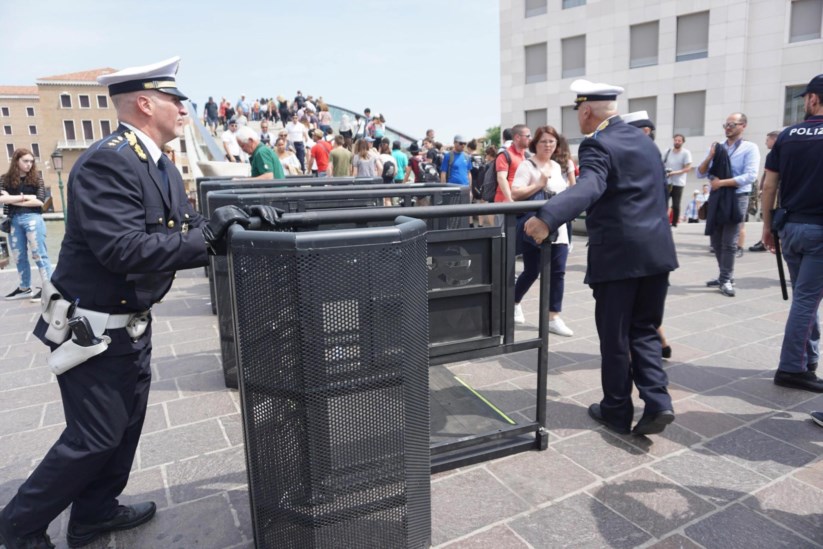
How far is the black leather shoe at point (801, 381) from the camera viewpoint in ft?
12.1

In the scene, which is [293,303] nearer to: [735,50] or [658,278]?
[658,278]

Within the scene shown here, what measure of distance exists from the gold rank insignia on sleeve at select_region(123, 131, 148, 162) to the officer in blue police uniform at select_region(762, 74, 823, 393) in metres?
3.80

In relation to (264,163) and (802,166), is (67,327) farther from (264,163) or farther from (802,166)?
(264,163)

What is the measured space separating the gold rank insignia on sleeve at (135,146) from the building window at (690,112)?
30.7 metres

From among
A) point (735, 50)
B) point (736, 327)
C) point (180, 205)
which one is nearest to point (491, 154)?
point (736, 327)

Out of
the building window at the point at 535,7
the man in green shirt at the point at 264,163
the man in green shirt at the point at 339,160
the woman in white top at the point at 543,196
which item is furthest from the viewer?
the building window at the point at 535,7

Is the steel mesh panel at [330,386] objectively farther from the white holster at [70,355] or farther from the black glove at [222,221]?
the white holster at [70,355]

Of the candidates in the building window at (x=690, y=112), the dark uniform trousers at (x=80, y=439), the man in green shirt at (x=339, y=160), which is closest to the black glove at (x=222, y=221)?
the dark uniform trousers at (x=80, y=439)

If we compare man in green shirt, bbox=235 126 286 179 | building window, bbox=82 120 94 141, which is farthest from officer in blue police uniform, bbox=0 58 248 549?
building window, bbox=82 120 94 141

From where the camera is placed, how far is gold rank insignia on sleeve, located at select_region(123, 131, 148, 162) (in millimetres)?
2162

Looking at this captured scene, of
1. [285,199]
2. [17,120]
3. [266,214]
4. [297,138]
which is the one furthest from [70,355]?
[17,120]

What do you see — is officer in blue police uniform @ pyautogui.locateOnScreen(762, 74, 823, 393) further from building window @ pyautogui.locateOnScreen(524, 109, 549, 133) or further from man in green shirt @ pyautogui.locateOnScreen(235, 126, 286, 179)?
building window @ pyautogui.locateOnScreen(524, 109, 549, 133)

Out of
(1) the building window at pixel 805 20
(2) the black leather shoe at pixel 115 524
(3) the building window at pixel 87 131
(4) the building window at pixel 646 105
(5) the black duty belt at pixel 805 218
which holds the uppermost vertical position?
(3) the building window at pixel 87 131

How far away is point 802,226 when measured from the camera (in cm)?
363
